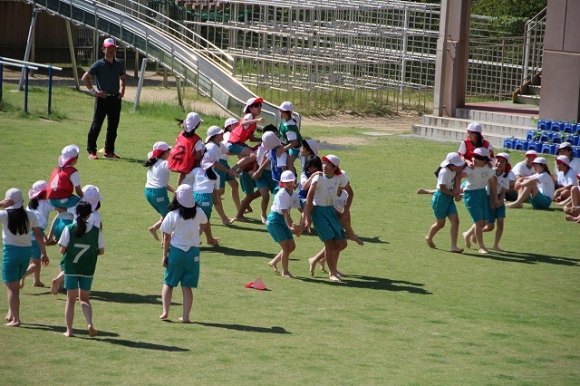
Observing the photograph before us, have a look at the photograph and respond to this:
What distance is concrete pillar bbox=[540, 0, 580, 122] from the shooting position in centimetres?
2483

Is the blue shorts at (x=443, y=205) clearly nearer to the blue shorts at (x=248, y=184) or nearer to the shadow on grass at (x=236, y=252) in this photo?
the shadow on grass at (x=236, y=252)

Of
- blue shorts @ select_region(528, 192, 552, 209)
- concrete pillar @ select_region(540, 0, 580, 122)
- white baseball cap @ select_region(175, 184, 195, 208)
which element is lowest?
blue shorts @ select_region(528, 192, 552, 209)

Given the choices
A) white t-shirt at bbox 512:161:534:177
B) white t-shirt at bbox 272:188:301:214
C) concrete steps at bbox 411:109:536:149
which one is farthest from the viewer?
concrete steps at bbox 411:109:536:149

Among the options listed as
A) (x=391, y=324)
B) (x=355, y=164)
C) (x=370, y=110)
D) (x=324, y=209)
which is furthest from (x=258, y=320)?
(x=370, y=110)

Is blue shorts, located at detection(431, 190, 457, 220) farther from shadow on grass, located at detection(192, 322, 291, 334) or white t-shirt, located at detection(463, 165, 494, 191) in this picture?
shadow on grass, located at detection(192, 322, 291, 334)

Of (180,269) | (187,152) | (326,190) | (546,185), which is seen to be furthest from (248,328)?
(546,185)

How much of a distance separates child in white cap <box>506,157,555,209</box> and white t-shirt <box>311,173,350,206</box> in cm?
661

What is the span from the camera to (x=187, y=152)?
14.0 meters

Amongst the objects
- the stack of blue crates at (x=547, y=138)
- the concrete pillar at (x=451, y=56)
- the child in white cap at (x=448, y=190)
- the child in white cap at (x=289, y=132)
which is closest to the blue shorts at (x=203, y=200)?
the child in white cap at (x=289, y=132)

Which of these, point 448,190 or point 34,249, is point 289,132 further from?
point 34,249

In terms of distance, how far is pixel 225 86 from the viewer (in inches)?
1049

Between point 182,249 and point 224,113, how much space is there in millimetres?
16727

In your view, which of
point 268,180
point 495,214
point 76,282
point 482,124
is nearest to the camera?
point 76,282

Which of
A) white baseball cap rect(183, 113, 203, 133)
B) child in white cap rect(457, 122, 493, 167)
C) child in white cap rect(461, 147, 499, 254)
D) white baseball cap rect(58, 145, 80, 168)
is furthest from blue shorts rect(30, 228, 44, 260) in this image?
child in white cap rect(457, 122, 493, 167)
